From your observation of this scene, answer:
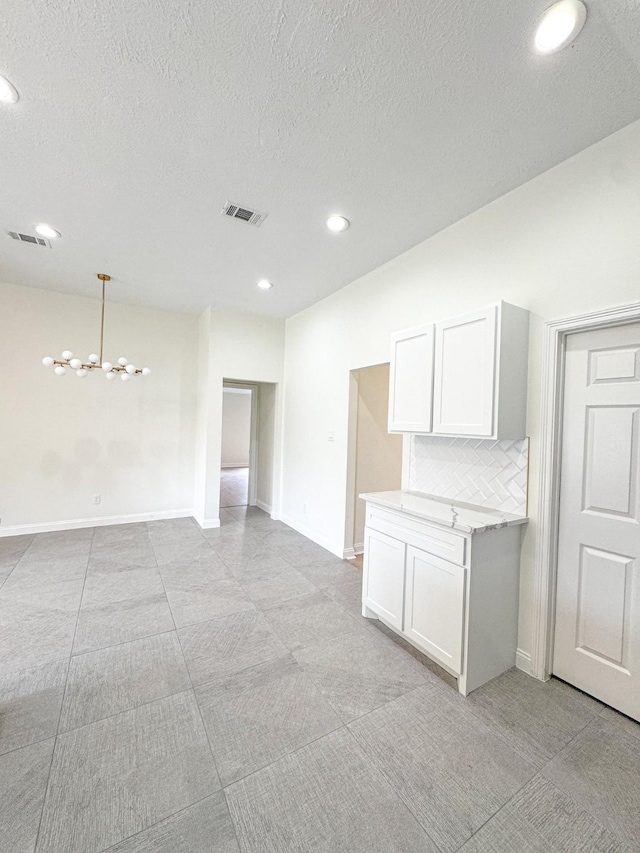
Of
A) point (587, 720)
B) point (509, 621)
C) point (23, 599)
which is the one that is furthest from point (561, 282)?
point (23, 599)

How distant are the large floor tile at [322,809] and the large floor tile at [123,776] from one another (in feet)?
0.71

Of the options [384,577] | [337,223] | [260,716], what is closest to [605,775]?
[384,577]

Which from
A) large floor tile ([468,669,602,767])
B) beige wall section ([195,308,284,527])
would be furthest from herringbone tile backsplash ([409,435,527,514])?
beige wall section ([195,308,284,527])

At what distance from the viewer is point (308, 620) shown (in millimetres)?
2865

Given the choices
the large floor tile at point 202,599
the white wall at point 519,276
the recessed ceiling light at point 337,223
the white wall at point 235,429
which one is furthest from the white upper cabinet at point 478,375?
the white wall at point 235,429

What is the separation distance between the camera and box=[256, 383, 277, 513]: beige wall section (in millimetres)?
5996

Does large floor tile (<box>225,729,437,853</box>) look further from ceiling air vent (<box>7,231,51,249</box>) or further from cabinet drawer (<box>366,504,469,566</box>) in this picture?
ceiling air vent (<box>7,231,51,249</box>)

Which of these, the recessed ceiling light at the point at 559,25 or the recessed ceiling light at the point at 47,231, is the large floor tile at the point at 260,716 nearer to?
the recessed ceiling light at the point at 559,25

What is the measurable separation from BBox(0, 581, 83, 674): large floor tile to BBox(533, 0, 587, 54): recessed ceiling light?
4.24m

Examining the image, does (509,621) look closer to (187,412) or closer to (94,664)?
(94,664)

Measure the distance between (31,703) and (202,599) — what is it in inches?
51.9

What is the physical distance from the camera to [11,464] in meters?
4.73

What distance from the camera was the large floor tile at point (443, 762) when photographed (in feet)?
4.68

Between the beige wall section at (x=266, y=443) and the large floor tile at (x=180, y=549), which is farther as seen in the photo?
the beige wall section at (x=266, y=443)
